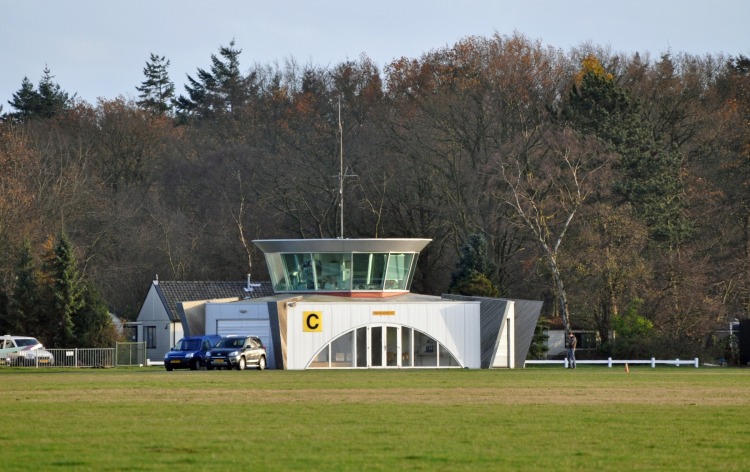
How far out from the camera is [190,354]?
52688 mm

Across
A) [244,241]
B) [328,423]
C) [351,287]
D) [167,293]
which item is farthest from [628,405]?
[244,241]

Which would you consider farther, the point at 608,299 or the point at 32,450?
the point at 608,299

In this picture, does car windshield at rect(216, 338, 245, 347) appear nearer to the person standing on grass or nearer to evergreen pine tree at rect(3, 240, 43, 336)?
the person standing on grass

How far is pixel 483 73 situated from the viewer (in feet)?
241

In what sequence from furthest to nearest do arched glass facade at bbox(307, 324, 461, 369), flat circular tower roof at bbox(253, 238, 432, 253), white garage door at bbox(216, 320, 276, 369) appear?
1. flat circular tower roof at bbox(253, 238, 432, 253)
2. white garage door at bbox(216, 320, 276, 369)
3. arched glass facade at bbox(307, 324, 461, 369)

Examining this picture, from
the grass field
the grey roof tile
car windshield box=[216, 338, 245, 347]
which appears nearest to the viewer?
the grass field

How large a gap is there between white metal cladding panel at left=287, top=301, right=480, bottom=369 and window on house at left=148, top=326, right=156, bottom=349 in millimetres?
21117

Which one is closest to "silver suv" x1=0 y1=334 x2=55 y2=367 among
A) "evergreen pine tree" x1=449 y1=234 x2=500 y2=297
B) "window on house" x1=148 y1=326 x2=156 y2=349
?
"window on house" x1=148 y1=326 x2=156 y2=349

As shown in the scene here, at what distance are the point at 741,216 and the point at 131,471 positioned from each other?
206ft

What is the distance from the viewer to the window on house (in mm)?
73000

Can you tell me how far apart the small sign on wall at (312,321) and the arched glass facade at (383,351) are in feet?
3.02

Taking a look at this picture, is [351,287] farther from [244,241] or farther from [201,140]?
[201,140]

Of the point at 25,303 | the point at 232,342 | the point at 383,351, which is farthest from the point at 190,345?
the point at 25,303

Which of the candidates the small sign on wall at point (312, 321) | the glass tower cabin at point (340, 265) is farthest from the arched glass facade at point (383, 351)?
the glass tower cabin at point (340, 265)
